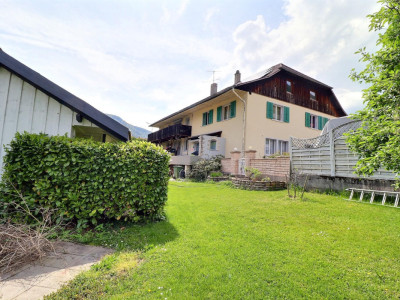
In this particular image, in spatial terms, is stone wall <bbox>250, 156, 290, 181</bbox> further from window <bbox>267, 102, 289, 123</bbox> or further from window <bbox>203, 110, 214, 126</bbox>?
window <bbox>203, 110, 214, 126</bbox>

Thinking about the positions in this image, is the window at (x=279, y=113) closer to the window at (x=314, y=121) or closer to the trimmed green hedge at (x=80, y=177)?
the window at (x=314, y=121)

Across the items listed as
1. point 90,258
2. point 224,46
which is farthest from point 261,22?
point 90,258

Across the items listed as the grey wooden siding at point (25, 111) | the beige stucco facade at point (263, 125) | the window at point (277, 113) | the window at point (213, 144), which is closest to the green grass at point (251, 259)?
the grey wooden siding at point (25, 111)

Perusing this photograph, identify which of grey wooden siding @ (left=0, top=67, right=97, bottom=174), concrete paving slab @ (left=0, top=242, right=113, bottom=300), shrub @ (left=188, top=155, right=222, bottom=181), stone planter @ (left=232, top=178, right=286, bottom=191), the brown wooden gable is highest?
the brown wooden gable

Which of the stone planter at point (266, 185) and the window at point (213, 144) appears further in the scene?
the window at point (213, 144)

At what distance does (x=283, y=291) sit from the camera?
207 cm

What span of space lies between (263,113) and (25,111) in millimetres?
14781

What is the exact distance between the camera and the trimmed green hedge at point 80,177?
3523 mm

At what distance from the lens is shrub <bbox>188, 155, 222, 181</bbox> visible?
14.9 metres

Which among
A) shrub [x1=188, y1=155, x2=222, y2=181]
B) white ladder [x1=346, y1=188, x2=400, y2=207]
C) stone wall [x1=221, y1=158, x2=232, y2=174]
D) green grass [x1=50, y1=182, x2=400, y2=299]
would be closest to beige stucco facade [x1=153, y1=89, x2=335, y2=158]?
stone wall [x1=221, y1=158, x2=232, y2=174]

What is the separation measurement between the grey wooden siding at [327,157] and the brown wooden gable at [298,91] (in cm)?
753

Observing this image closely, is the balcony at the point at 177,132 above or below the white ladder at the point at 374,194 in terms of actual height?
above

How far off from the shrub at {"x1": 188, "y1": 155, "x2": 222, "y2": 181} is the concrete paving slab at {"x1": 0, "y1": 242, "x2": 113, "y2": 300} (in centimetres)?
1195

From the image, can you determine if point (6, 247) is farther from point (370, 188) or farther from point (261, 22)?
point (261, 22)
